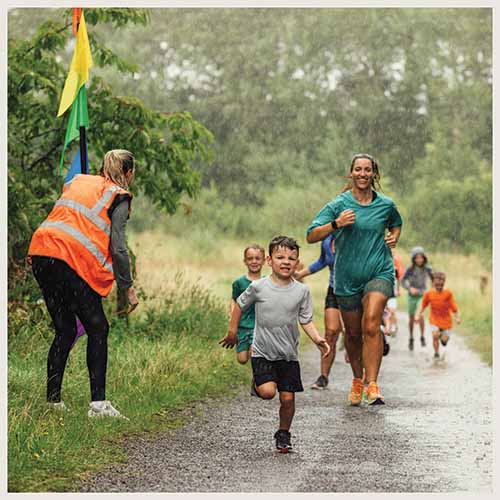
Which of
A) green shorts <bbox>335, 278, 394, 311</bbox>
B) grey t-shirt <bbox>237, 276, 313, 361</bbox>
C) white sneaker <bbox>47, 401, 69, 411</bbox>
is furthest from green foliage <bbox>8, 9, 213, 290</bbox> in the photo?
grey t-shirt <bbox>237, 276, 313, 361</bbox>

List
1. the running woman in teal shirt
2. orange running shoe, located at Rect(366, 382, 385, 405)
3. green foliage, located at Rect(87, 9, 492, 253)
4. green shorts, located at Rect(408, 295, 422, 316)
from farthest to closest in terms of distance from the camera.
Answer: green foliage, located at Rect(87, 9, 492, 253)
green shorts, located at Rect(408, 295, 422, 316)
the running woman in teal shirt
orange running shoe, located at Rect(366, 382, 385, 405)

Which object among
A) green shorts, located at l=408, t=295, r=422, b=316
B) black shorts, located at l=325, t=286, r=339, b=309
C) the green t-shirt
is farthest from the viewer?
green shorts, located at l=408, t=295, r=422, b=316

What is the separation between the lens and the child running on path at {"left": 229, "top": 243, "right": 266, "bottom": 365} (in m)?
8.91

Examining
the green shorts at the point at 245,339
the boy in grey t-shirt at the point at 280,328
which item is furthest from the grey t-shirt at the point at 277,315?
the green shorts at the point at 245,339

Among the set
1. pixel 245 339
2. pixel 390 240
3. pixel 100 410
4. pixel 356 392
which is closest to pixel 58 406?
pixel 100 410

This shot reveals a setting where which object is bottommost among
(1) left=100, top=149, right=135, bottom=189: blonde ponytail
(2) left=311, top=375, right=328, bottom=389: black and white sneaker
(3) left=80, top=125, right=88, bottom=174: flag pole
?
(2) left=311, top=375, right=328, bottom=389: black and white sneaker

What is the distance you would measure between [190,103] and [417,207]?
43.1 feet

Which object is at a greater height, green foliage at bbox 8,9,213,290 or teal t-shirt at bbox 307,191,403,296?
green foliage at bbox 8,9,213,290

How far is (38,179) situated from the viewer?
480 inches

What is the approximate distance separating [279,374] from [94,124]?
217 inches

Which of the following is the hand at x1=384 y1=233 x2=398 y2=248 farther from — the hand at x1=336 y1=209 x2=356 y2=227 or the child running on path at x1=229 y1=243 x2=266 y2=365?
the child running on path at x1=229 y1=243 x2=266 y2=365

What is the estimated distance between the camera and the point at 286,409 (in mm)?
6895

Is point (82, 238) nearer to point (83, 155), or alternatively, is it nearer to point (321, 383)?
point (83, 155)

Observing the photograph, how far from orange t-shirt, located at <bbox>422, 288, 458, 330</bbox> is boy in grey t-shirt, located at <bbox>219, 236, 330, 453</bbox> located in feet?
25.2
